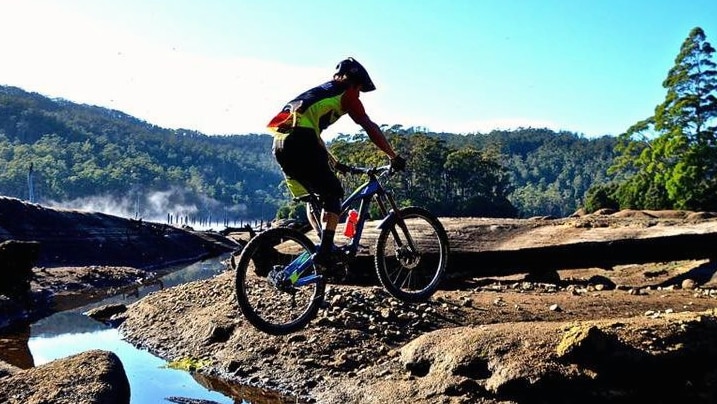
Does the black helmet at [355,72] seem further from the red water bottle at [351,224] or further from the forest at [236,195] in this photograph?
the forest at [236,195]

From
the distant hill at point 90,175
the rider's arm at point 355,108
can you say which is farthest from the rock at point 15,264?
the distant hill at point 90,175

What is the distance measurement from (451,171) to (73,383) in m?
77.6

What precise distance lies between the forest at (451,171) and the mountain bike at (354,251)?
4235cm

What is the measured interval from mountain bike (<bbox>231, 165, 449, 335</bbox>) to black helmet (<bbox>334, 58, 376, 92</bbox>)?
966 millimetres

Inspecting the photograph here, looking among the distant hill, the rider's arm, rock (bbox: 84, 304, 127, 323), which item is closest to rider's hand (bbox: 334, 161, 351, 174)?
the rider's arm

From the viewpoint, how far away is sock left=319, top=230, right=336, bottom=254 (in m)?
7.24

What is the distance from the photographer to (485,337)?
728 cm

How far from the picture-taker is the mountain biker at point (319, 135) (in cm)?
682

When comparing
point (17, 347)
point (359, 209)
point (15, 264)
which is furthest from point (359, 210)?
point (15, 264)

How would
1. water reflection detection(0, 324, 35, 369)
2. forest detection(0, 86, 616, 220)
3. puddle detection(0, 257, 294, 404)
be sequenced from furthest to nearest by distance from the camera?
forest detection(0, 86, 616, 220), water reflection detection(0, 324, 35, 369), puddle detection(0, 257, 294, 404)

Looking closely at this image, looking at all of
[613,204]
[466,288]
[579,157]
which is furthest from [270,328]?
[579,157]

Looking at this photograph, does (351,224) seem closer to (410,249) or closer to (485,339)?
(410,249)

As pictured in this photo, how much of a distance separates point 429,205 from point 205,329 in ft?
233

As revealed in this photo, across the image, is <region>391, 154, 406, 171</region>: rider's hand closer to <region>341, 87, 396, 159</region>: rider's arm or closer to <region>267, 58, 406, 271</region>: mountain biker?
<region>267, 58, 406, 271</region>: mountain biker
